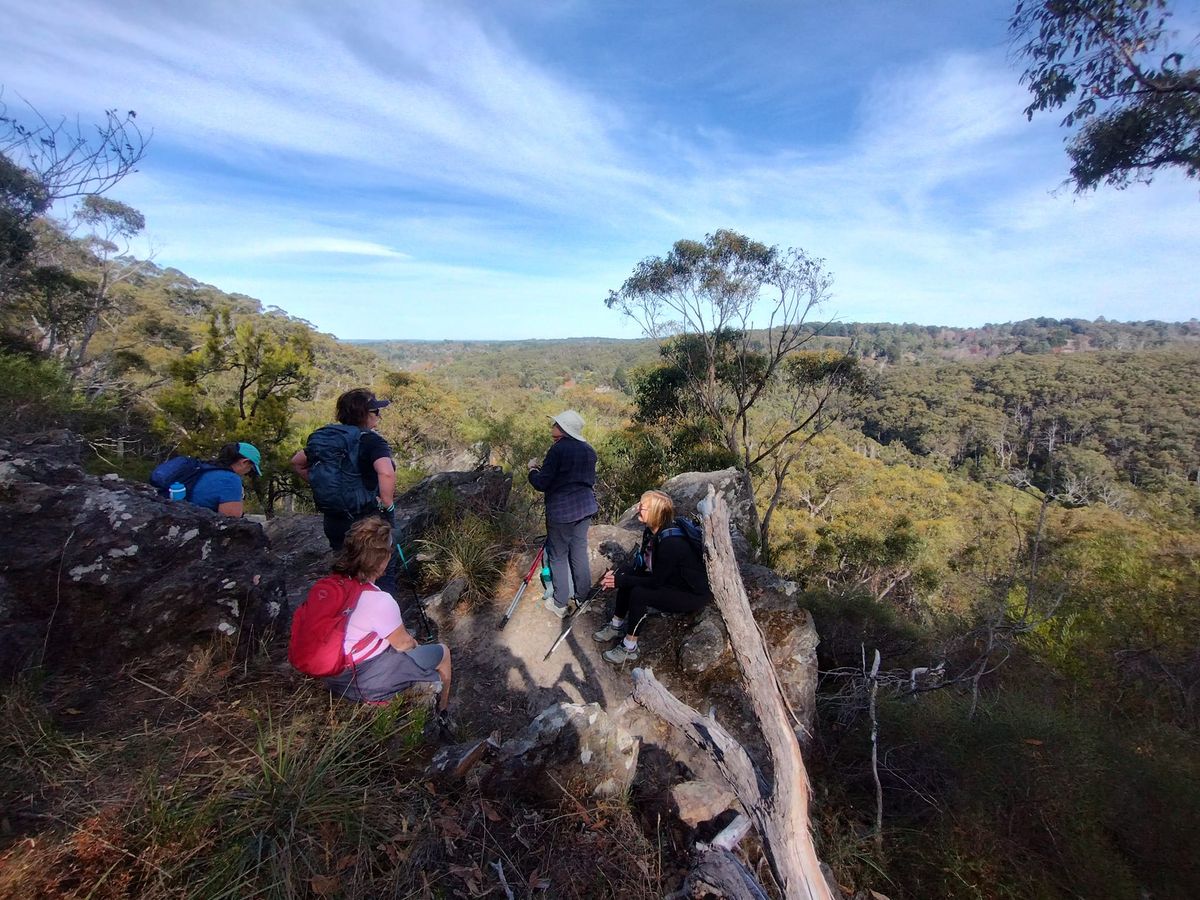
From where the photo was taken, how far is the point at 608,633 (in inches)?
169

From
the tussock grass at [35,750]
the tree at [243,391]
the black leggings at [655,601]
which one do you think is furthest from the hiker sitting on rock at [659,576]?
the tree at [243,391]

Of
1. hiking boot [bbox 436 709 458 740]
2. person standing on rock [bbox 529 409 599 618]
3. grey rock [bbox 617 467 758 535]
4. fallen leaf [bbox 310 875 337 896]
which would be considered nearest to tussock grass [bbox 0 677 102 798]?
fallen leaf [bbox 310 875 337 896]

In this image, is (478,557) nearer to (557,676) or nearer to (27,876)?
(557,676)

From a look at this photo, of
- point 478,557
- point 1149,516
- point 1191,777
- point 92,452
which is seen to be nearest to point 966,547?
point 1149,516

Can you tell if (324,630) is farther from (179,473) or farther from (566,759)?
Answer: (179,473)

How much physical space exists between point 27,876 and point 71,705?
3.78ft

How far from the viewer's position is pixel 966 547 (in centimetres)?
1803

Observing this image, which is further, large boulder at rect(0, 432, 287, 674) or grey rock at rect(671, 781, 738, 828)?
large boulder at rect(0, 432, 287, 674)

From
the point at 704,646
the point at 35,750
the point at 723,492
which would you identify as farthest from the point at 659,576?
the point at 723,492

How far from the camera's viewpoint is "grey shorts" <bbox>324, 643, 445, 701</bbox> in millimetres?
2350

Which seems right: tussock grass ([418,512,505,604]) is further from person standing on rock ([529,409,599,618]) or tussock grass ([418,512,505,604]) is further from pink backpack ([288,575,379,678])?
pink backpack ([288,575,379,678])

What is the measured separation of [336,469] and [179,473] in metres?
1.54

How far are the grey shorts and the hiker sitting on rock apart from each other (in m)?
1.71

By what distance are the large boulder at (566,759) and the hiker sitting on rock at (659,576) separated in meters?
1.19
